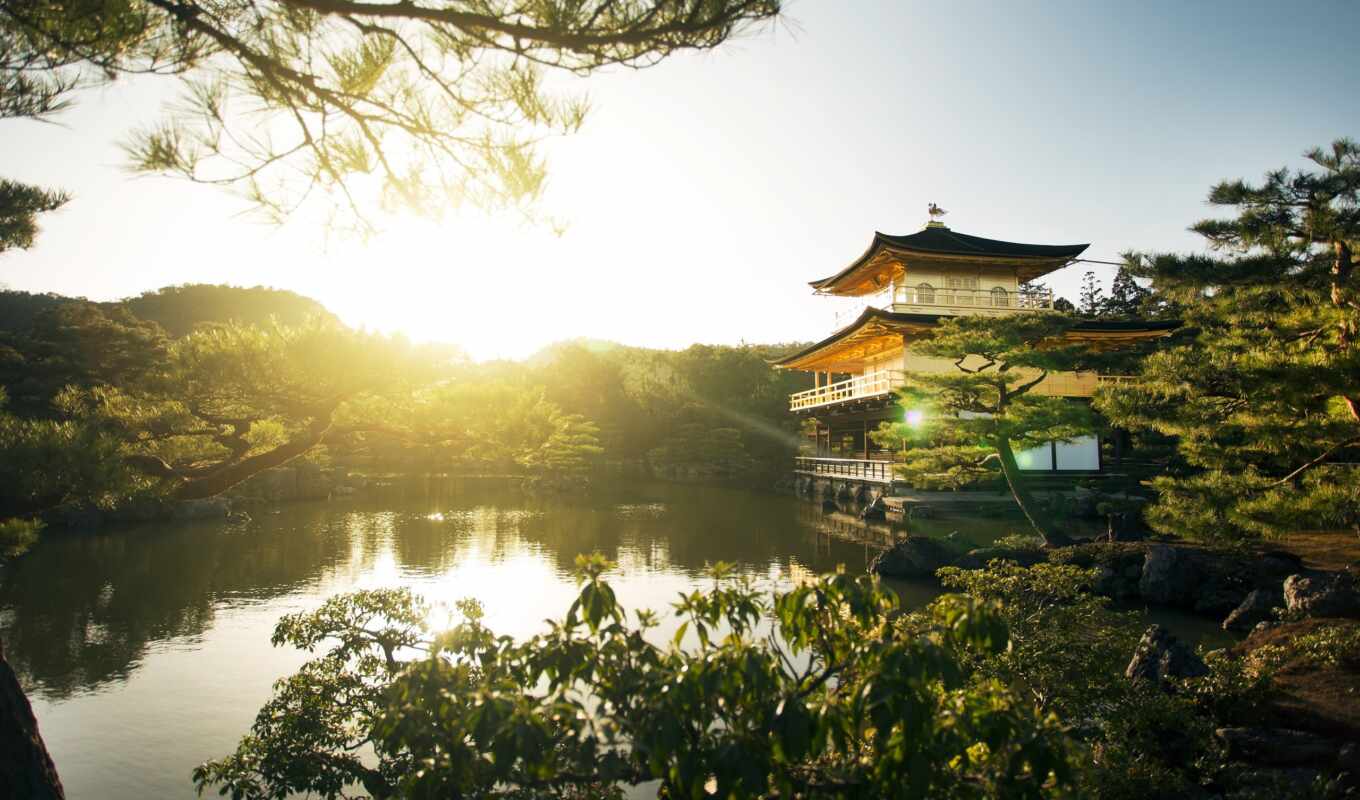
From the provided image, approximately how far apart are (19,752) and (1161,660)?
6.69 meters

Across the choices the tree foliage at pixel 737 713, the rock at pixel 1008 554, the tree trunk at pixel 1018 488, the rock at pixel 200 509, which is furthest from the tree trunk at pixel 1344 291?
the rock at pixel 200 509

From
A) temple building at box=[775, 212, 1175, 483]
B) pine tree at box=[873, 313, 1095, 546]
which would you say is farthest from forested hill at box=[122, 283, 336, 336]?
pine tree at box=[873, 313, 1095, 546]

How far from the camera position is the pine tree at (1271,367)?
18.7ft

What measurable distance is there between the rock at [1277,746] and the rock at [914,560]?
6.19 meters

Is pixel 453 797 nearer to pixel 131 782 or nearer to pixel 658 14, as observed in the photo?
pixel 658 14

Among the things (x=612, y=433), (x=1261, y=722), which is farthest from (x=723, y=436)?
(x=1261, y=722)

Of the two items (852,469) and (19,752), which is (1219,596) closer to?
(19,752)

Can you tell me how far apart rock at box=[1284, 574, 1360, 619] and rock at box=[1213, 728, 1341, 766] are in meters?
3.11

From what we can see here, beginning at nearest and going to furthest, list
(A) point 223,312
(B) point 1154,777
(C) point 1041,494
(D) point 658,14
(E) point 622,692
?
(E) point 622,692, (D) point 658,14, (B) point 1154,777, (C) point 1041,494, (A) point 223,312

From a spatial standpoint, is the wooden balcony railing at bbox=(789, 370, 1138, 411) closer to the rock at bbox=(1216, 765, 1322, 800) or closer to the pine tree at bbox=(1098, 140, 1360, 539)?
the pine tree at bbox=(1098, 140, 1360, 539)

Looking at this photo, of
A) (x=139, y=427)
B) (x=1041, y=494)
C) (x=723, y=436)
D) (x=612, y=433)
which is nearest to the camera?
(x=139, y=427)

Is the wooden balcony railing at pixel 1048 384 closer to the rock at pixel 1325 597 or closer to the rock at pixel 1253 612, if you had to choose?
the rock at pixel 1253 612

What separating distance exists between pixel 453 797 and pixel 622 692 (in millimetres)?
588

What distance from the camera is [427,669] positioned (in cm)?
206
